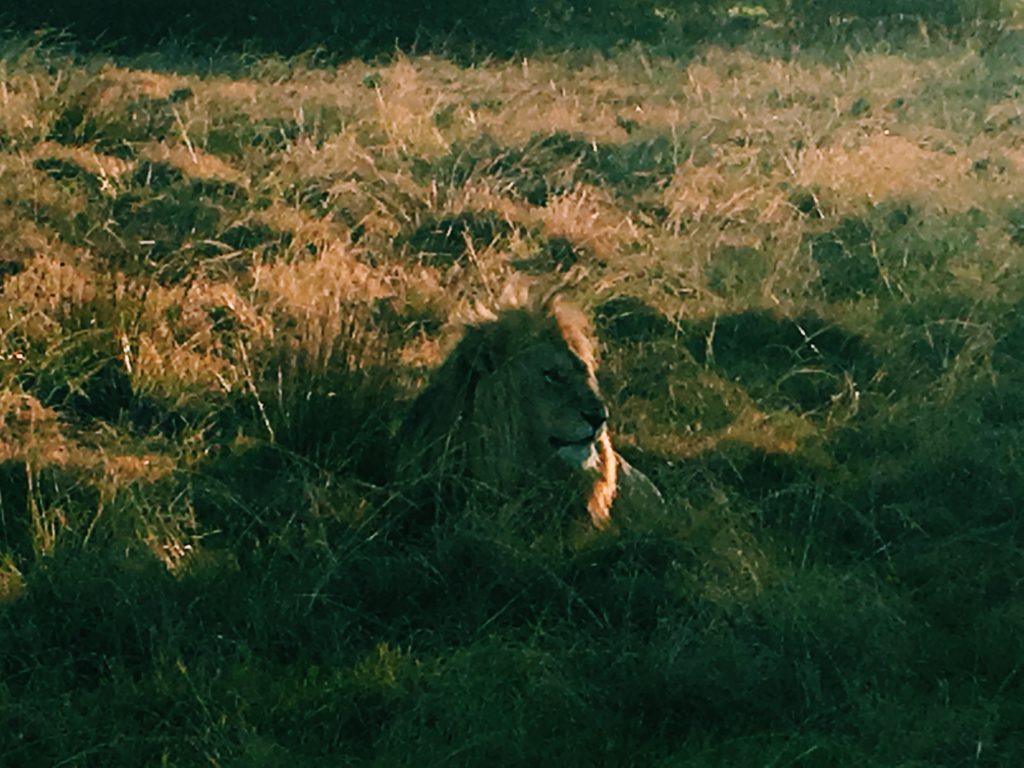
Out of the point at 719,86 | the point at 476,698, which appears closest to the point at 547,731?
the point at 476,698

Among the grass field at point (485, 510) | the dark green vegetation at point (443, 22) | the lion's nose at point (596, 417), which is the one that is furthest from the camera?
the dark green vegetation at point (443, 22)

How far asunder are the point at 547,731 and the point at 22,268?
444 cm

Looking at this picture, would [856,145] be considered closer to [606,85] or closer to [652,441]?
[606,85]

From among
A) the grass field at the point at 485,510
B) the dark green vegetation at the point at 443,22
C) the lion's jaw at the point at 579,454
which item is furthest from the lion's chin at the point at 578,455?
the dark green vegetation at the point at 443,22

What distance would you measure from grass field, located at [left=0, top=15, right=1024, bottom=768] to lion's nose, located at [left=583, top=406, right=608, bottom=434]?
36cm

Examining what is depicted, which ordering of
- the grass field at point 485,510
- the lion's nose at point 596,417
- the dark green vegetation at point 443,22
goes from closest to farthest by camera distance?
the grass field at point 485,510
the lion's nose at point 596,417
the dark green vegetation at point 443,22

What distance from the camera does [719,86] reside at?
13211 millimetres

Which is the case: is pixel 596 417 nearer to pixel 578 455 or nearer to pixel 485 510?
pixel 578 455

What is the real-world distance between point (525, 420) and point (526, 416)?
0.01 meters

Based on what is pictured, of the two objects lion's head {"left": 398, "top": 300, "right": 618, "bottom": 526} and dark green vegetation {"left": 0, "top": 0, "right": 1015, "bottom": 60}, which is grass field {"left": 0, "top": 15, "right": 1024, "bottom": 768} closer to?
lion's head {"left": 398, "top": 300, "right": 618, "bottom": 526}

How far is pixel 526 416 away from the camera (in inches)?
→ 185

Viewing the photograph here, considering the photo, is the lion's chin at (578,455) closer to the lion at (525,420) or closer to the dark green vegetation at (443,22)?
the lion at (525,420)

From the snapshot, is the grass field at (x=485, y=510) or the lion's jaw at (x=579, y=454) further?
the lion's jaw at (x=579, y=454)

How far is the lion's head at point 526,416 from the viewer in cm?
466
